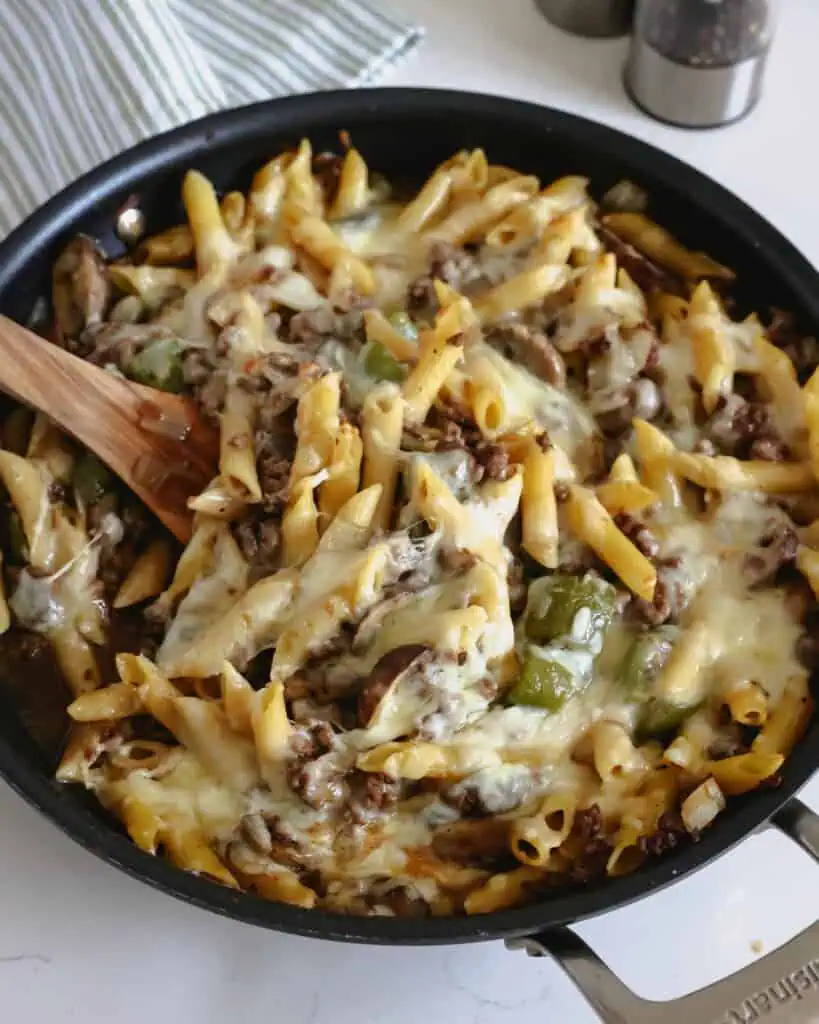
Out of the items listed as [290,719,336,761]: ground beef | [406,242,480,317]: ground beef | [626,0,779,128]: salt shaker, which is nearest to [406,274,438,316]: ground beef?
[406,242,480,317]: ground beef

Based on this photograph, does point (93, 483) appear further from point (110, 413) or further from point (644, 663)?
point (644, 663)

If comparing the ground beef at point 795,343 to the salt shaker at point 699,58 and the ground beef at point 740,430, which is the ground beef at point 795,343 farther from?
the salt shaker at point 699,58

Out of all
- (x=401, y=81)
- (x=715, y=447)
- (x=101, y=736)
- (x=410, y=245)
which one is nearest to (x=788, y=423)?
(x=715, y=447)

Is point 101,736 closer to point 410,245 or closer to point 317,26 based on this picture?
point 410,245

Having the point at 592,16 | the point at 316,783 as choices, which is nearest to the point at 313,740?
the point at 316,783

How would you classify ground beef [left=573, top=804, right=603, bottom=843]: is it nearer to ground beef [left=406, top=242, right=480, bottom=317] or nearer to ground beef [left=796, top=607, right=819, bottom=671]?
ground beef [left=796, top=607, right=819, bottom=671]

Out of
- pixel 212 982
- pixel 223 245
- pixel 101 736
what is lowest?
pixel 212 982
